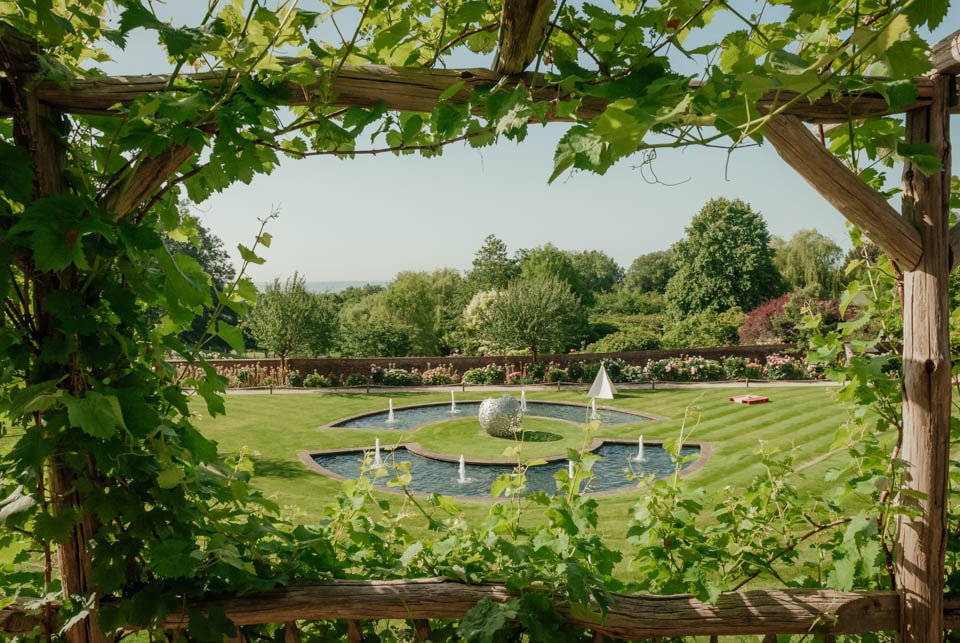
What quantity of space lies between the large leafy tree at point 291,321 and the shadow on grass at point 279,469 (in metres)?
8.99

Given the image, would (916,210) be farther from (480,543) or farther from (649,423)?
(649,423)

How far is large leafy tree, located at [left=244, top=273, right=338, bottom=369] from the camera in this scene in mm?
18422

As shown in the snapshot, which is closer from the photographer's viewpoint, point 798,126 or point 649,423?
point 798,126

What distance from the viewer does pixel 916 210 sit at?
1729 millimetres

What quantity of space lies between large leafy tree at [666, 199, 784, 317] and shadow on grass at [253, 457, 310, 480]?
28.4 metres

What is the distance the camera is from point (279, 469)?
8.72 metres

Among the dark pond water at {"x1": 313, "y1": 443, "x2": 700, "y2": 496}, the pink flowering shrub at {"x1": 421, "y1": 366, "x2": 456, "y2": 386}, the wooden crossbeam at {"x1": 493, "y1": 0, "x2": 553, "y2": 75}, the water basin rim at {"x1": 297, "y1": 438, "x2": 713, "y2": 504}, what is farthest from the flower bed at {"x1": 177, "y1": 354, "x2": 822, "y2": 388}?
the wooden crossbeam at {"x1": 493, "y1": 0, "x2": 553, "y2": 75}

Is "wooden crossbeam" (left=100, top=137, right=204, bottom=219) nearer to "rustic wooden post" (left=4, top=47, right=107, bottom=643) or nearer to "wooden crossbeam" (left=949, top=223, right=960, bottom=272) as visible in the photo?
"rustic wooden post" (left=4, top=47, right=107, bottom=643)

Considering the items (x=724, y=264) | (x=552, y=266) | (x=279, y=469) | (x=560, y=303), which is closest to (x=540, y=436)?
(x=279, y=469)

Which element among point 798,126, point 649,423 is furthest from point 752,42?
point 649,423

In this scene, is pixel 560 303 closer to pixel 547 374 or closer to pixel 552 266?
pixel 547 374

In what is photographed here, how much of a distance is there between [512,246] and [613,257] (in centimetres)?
2453

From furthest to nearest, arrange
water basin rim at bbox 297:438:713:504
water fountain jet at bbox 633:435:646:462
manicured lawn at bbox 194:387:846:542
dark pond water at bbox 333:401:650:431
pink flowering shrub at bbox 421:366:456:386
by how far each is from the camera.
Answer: pink flowering shrub at bbox 421:366:456:386, dark pond water at bbox 333:401:650:431, water fountain jet at bbox 633:435:646:462, manicured lawn at bbox 194:387:846:542, water basin rim at bbox 297:438:713:504

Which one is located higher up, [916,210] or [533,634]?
[916,210]
